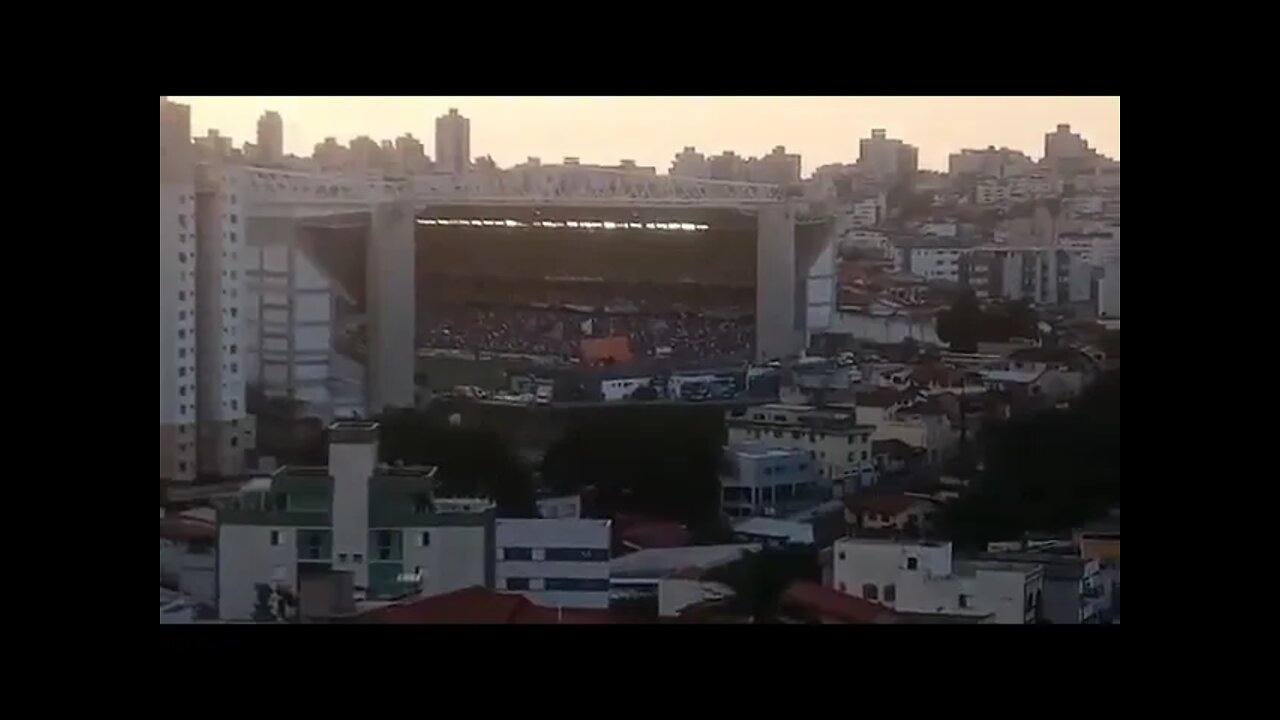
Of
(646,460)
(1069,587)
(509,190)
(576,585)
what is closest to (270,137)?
(509,190)

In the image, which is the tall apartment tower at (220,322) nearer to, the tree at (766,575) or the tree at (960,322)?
the tree at (766,575)

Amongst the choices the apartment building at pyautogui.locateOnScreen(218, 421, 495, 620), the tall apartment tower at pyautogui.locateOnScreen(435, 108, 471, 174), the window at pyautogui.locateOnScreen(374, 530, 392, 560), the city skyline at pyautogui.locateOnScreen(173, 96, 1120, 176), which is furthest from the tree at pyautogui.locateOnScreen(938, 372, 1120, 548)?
the tall apartment tower at pyautogui.locateOnScreen(435, 108, 471, 174)

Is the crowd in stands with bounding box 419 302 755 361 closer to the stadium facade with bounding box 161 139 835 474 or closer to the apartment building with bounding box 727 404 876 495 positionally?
the stadium facade with bounding box 161 139 835 474

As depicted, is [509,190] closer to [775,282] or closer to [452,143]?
[452,143]

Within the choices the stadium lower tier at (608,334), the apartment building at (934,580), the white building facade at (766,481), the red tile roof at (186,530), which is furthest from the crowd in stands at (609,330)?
the red tile roof at (186,530)
